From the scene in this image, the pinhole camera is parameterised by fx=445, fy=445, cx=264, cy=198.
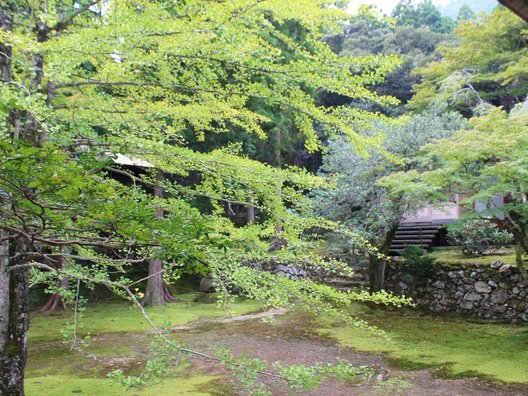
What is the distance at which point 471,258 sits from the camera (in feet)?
35.8

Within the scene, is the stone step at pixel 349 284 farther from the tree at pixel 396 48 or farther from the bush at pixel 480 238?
the tree at pixel 396 48

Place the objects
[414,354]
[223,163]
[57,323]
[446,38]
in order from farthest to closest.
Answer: [446,38], [57,323], [414,354], [223,163]

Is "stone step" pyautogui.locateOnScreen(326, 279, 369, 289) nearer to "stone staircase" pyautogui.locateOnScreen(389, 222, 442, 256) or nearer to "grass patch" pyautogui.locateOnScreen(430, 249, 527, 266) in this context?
"stone staircase" pyautogui.locateOnScreen(389, 222, 442, 256)

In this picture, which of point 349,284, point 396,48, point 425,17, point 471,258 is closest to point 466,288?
point 471,258

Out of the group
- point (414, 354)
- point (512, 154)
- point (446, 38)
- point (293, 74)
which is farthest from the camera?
point (446, 38)

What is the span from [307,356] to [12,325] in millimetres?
4564

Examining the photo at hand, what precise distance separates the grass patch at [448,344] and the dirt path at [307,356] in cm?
33

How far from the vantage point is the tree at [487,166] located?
20.7ft

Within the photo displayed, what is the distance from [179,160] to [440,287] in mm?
8962

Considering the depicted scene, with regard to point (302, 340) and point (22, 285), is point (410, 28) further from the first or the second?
point (22, 285)

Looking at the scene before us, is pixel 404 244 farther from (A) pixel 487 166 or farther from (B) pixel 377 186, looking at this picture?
(A) pixel 487 166

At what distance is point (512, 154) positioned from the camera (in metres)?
6.39

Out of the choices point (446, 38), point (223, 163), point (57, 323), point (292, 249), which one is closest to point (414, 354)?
point (292, 249)

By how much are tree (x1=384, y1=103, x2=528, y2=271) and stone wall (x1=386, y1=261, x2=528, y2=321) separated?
244 cm
